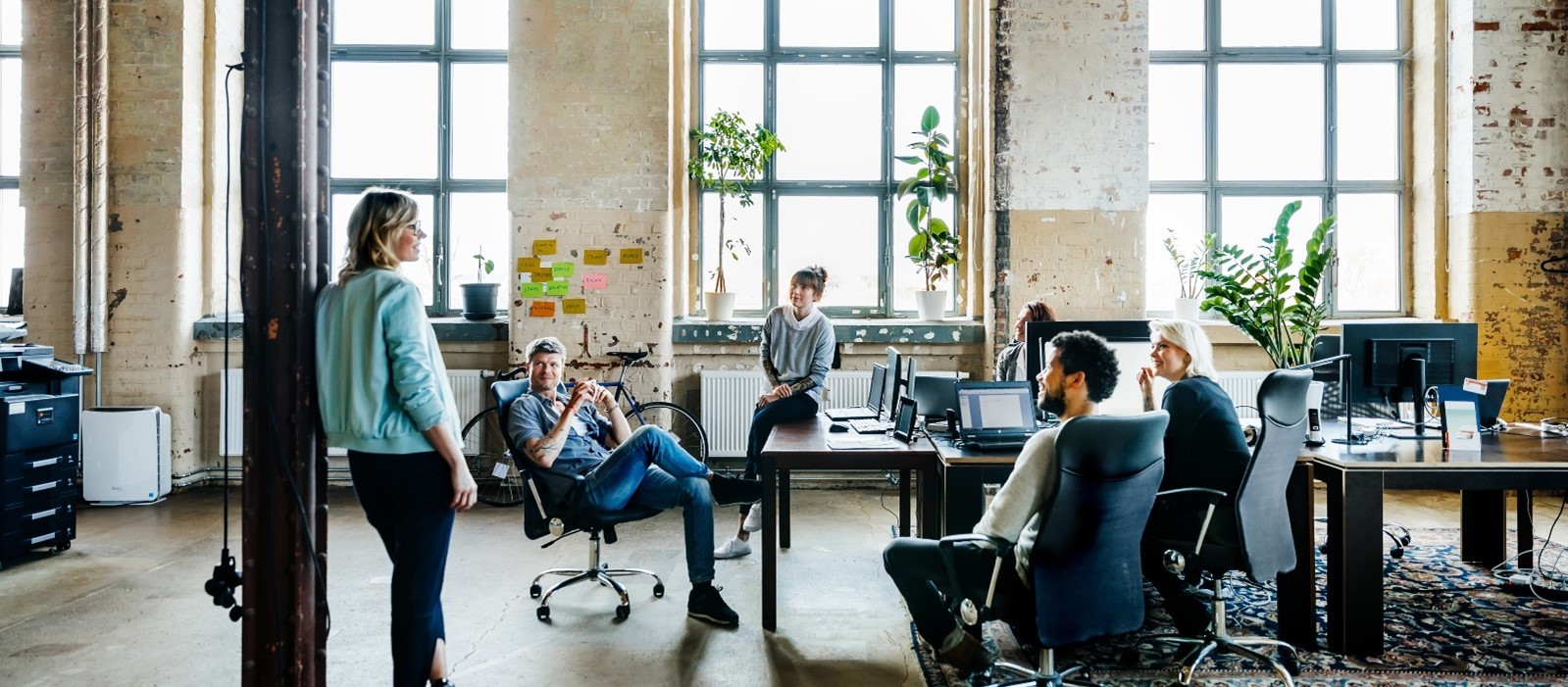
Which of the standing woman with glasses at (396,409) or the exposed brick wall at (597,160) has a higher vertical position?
the exposed brick wall at (597,160)

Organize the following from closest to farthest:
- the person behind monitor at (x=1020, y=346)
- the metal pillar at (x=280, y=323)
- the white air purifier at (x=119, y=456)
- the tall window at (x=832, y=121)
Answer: the metal pillar at (x=280, y=323) → the person behind monitor at (x=1020, y=346) → the white air purifier at (x=119, y=456) → the tall window at (x=832, y=121)

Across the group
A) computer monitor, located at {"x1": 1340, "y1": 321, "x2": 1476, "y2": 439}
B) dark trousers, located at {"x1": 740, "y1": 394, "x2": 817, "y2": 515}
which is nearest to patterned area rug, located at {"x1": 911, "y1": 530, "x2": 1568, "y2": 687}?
computer monitor, located at {"x1": 1340, "y1": 321, "x2": 1476, "y2": 439}

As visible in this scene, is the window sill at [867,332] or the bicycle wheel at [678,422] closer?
the bicycle wheel at [678,422]

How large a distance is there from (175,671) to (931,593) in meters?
2.59

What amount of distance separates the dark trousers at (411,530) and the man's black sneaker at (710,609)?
1.31m

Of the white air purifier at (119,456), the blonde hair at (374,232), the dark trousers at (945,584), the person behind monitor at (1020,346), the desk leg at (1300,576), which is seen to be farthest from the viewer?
the white air purifier at (119,456)

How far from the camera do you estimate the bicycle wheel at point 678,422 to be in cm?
639

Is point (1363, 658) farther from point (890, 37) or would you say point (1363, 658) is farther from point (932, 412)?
point (890, 37)

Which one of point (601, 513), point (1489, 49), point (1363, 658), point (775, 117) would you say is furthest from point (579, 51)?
point (1489, 49)

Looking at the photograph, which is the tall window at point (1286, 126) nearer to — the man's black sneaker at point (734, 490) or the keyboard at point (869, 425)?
the keyboard at point (869, 425)

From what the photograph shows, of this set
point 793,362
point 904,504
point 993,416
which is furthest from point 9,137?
point 993,416

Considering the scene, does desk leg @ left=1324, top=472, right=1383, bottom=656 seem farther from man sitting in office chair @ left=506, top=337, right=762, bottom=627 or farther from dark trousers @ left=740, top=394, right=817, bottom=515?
dark trousers @ left=740, top=394, right=817, bottom=515

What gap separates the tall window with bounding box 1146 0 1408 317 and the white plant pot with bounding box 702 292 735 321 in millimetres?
3259

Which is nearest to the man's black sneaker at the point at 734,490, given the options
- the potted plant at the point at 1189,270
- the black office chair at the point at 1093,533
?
the black office chair at the point at 1093,533
